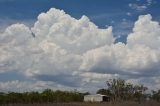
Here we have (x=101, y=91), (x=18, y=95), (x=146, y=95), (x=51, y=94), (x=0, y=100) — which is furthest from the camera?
(x=101, y=91)

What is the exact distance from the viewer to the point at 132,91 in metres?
103

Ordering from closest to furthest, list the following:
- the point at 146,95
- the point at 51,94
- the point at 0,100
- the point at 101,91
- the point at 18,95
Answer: the point at 0,100
the point at 18,95
the point at 51,94
the point at 146,95
the point at 101,91

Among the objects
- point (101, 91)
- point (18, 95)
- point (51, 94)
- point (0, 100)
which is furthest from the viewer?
point (101, 91)

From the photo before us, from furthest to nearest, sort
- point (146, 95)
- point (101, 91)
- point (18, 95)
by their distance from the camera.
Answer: point (101, 91) < point (146, 95) < point (18, 95)

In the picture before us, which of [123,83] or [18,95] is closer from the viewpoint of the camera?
A: [18,95]

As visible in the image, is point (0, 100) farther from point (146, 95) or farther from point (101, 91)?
point (101, 91)

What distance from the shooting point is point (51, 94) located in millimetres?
96812

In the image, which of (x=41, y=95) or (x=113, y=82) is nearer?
(x=41, y=95)

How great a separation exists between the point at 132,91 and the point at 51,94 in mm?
22245

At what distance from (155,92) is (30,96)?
40041 mm

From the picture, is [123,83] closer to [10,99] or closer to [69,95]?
[69,95]

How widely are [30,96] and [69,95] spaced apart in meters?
15.0

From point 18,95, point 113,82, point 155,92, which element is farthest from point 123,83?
point 18,95

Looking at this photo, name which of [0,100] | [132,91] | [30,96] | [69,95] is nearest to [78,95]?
[69,95]
